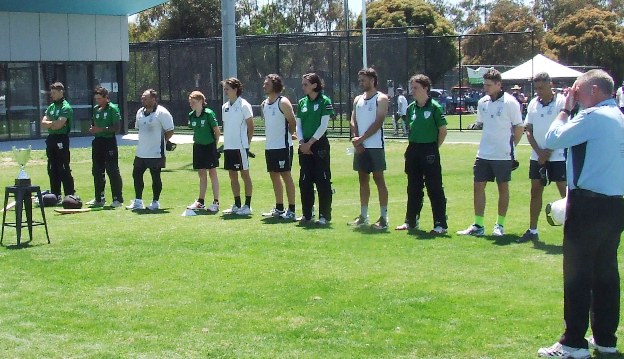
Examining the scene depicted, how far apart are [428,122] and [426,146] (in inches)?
12.0

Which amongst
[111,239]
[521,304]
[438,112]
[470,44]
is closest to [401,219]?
[438,112]

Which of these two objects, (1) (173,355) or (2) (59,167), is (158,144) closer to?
(2) (59,167)

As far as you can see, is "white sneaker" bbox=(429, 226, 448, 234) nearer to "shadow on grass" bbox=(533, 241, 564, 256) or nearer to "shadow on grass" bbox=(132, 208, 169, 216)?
"shadow on grass" bbox=(533, 241, 564, 256)

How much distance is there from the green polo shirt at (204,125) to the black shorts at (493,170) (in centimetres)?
450

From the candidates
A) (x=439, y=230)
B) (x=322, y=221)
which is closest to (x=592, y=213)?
(x=439, y=230)

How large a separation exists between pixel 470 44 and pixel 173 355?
191ft

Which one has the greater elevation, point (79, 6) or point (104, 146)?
point (79, 6)

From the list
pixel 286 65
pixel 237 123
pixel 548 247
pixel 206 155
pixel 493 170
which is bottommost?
pixel 548 247

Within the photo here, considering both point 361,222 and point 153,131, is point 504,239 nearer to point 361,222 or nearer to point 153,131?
point 361,222

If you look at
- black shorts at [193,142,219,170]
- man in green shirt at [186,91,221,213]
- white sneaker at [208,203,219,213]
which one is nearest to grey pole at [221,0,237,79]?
man in green shirt at [186,91,221,213]

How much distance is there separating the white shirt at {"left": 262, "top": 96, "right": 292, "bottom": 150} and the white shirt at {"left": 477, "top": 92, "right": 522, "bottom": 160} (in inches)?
118

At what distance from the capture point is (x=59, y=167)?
51.3 ft

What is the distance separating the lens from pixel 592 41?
212 feet

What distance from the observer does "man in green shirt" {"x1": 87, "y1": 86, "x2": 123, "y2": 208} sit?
589 inches
